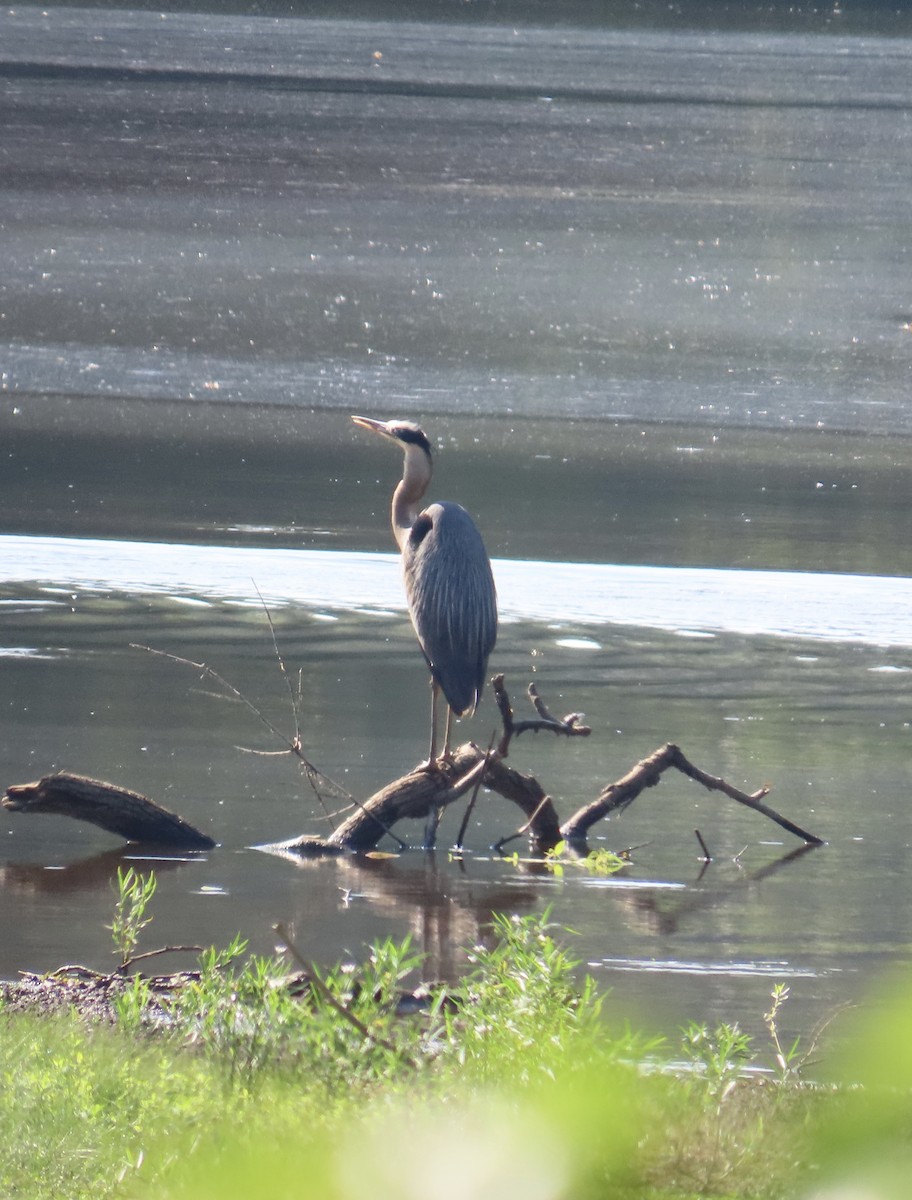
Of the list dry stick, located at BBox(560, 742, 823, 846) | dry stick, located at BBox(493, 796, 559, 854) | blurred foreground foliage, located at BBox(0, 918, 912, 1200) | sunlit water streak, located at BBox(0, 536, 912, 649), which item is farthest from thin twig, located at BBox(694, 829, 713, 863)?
sunlit water streak, located at BBox(0, 536, 912, 649)

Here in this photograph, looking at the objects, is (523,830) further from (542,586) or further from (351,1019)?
(542,586)

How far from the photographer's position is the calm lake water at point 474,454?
6.39 metres

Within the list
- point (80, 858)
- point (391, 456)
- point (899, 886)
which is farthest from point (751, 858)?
point (391, 456)

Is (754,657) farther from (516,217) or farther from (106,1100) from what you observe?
(516,217)

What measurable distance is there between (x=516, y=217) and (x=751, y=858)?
49.9ft

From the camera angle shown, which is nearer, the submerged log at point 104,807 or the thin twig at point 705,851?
the submerged log at point 104,807

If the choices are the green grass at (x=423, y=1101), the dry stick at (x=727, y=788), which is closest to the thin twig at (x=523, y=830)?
the dry stick at (x=727, y=788)

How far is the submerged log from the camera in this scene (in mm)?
6383

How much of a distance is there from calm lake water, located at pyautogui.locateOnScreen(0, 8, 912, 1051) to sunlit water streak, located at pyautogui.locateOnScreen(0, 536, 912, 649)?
0.12 ft

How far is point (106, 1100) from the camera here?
3.72 metres

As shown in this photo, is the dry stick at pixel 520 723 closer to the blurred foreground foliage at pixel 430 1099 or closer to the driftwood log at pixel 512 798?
the driftwood log at pixel 512 798

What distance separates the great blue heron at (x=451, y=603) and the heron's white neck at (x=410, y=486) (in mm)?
635

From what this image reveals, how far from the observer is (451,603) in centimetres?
752

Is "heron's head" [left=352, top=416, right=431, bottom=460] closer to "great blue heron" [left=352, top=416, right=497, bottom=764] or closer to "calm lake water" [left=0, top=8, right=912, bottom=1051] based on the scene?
"great blue heron" [left=352, top=416, right=497, bottom=764]
